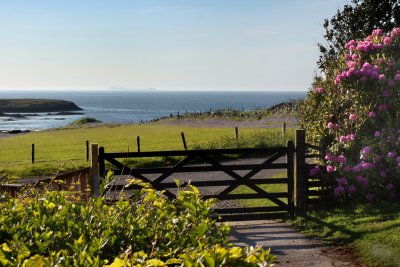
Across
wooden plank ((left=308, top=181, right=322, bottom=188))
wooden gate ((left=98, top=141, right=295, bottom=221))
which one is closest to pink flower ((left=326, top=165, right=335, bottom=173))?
wooden plank ((left=308, top=181, right=322, bottom=188))

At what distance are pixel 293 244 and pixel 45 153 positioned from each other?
92.9 feet

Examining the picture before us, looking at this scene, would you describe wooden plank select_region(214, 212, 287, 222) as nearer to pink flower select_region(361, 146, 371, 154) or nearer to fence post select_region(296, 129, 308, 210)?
fence post select_region(296, 129, 308, 210)

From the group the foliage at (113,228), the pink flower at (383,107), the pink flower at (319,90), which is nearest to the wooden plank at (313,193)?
the pink flower at (383,107)

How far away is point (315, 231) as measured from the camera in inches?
426

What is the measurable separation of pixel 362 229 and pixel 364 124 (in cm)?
320

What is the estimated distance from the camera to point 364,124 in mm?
12477

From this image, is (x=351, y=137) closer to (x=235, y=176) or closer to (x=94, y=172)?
(x=235, y=176)

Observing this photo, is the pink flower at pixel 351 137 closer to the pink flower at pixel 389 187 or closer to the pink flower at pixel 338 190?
the pink flower at pixel 338 190

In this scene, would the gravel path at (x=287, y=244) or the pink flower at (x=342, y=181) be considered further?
the pink flower at (x=342, y=181)

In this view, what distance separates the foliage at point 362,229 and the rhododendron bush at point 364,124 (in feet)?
2.01

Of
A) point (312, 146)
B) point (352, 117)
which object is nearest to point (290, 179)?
point (312, 146)

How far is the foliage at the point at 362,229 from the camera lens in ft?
29.5

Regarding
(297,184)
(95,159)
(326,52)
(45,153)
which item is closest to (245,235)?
(297,184)

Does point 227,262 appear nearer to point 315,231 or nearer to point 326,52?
point 315,231
